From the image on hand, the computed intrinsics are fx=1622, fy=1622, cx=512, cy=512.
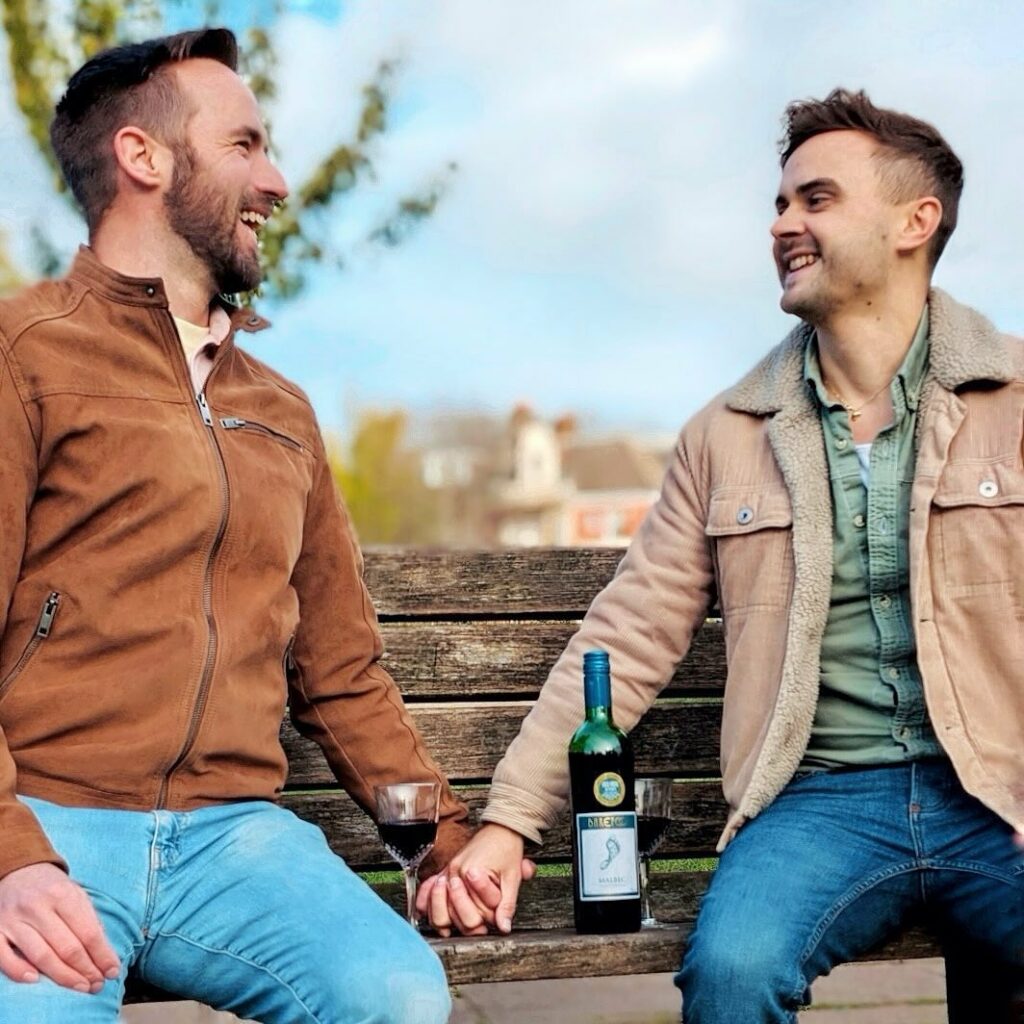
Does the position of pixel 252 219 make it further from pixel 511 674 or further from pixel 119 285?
pixel 511 674

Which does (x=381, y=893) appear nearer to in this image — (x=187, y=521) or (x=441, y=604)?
(x=441, y=604)

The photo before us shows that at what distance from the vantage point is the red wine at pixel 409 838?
10.5 ft

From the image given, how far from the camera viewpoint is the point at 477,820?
392 centimetres

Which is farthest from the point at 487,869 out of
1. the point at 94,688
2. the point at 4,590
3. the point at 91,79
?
the point at 91,79

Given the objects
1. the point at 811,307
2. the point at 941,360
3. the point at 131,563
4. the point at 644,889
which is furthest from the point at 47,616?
the point at 941,360

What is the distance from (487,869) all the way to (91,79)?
1854 mm

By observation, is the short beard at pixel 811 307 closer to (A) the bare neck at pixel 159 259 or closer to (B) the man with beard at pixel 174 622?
(B) the man with beard at pixel 174 622

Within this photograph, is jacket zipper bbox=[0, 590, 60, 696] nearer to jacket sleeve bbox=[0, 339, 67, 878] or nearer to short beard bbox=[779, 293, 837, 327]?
jacket sleeve bbox=[0, 339, 67, 878]

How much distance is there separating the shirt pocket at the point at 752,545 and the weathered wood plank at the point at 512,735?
1.78 feet

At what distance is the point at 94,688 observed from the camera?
9.37ft

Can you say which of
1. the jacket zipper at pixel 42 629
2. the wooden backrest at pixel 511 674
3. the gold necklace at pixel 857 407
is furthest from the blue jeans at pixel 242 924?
the gold necklace at pixel 857 407

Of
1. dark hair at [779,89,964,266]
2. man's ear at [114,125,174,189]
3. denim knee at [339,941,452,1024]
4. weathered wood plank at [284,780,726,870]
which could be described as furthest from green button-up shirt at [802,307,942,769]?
man's ear at [114,125,174,189]

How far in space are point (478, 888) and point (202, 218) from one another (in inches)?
57.5

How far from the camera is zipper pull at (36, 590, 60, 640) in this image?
2873 millimetres
